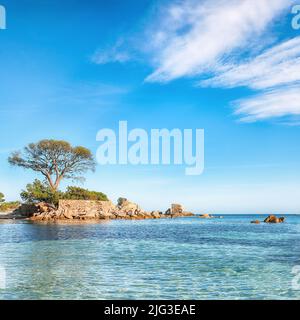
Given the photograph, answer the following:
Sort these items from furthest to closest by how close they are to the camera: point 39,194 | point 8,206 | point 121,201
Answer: point 121,201, point 8,206, point 39,194

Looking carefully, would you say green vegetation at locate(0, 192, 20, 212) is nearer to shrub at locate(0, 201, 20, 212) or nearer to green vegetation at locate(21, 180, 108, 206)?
shrub at locate(0, 201, 20, 212)

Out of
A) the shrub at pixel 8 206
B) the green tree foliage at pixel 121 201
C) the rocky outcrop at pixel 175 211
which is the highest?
the green tree foliage at pixel 121 201

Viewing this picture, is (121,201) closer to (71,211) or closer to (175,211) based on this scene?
(175,211)

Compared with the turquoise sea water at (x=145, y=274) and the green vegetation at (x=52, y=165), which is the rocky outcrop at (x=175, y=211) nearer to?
the green vegetation at (x=52, y=165)

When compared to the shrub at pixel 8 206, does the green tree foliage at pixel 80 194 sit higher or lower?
higher

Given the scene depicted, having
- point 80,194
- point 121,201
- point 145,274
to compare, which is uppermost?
point 80,194

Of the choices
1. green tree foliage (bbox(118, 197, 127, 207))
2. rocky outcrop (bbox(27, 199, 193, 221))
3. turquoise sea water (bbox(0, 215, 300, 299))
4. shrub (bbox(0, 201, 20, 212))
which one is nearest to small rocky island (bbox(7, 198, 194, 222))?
rocky outcrop (bbox(27, 199, 193, 221))

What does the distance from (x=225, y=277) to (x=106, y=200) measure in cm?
6340

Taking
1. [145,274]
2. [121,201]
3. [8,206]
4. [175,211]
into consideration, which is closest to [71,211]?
[8,206]

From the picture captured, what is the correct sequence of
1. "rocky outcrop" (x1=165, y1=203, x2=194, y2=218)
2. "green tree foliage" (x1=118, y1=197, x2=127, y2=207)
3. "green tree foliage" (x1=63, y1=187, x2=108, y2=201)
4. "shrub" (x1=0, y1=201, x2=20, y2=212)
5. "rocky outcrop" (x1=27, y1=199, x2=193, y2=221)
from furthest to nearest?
"rocky outcrop" (x1=165, y1=203, x2=194, y2=218) → "green tree foliage" (x1=118, y1=197, x2=127, y2=207) → "shrub" (x1=0, y1=201, x2=20, y2=212) → "green tree foliage" (x1=63, y1=187, x2=108, y2=201) → "rocky outcrop" (x1=27, y1=199, x2=193, y2=221)

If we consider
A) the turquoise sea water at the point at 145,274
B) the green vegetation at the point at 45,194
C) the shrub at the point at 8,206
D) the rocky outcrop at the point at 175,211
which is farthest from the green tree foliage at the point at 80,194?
the rocky outcrop at the point at 175,211

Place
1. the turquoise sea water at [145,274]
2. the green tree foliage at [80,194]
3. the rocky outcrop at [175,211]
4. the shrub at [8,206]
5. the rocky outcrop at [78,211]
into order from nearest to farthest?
the turquoise sea water at [145,274]
the rocky outcrop at [78,211]
the green tree foliage at [80,194]
the shrub at [8,206]
the rocky outcrop at [175,211]

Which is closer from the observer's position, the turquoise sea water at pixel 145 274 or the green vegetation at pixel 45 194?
the turquoise sea water at pixel 145 274

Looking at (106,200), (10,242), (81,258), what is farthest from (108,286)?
(106,200)
